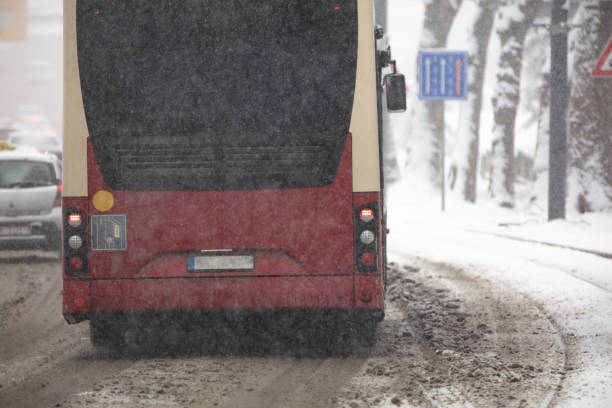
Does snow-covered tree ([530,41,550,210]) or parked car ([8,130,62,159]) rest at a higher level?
parked car ([8,130,62,159])

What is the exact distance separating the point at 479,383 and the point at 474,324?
259 cm

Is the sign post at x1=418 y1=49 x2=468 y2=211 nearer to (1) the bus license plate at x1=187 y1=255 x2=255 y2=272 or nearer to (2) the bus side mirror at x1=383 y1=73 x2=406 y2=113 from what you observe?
(2) the bus side mirror at x1=383 y1=73 x2=406 y2=113

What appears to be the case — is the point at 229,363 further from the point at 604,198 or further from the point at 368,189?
the point at 604,198

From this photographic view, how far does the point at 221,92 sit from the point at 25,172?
9691 millimetres

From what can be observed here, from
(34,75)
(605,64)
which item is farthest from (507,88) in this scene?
(34,75)

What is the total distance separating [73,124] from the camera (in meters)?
7.49

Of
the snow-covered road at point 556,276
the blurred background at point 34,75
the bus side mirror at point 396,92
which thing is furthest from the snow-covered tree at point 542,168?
the blurred background at point 34,75

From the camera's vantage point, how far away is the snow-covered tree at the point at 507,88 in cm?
2781

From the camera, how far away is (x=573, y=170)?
21516 millimetres

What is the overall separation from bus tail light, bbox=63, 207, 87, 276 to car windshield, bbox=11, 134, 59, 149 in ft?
106

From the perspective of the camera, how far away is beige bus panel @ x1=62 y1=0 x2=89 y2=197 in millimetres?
7461

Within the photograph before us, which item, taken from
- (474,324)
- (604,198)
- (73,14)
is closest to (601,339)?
(474,324)

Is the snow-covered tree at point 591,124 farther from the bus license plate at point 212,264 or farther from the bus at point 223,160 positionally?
the bus license plate at point 212,264

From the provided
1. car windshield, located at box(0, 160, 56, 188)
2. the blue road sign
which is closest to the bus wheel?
car windshield, located at box(0, 160, 56, 188)
